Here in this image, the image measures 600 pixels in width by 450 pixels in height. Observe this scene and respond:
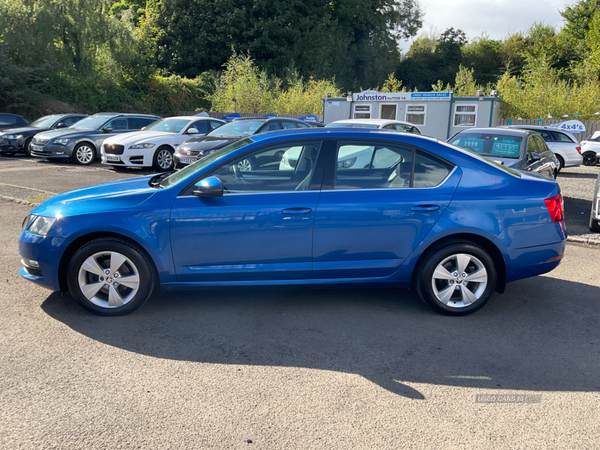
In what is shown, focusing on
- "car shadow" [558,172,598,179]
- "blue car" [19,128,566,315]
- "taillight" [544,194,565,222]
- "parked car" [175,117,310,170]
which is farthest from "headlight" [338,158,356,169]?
"car shadow" [558,172,598,179]

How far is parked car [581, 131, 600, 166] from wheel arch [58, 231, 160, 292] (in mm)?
20959

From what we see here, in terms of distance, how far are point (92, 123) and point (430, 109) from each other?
14943mm

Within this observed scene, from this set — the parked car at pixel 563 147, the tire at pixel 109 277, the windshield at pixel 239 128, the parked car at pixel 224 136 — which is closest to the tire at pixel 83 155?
the parked car at pixel 224 136

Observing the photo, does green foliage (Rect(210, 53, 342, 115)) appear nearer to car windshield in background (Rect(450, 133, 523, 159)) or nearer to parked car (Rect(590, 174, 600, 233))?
car windshield in background (Rect(450, 133, 523, 159))

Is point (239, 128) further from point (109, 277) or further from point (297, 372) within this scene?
point (297, 372)

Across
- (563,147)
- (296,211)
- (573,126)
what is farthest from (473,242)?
(573,126)

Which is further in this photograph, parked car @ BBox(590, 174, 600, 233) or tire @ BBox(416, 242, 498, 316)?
parked car @ BBox(590, 174, 600, 233)

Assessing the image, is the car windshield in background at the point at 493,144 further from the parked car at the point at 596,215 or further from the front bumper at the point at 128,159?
the front bumper at the point at 128,159

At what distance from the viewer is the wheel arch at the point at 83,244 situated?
14.7 feet

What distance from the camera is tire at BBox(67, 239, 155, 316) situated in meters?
4.45

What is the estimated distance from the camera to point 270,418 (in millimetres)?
3100

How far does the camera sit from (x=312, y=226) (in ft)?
14.7

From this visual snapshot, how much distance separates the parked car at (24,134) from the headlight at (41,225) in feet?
52.3

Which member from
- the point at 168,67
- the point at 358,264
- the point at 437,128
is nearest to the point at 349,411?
the point at 358,264
